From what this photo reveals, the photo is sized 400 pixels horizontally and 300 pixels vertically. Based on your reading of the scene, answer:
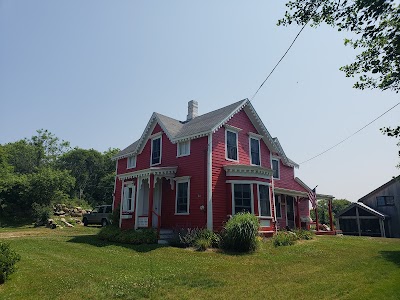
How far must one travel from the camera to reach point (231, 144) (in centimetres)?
1942

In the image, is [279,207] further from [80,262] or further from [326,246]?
[80,262]

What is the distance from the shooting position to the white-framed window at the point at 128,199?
20398mm

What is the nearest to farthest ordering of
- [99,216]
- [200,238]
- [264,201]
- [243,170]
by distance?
1. [200,238]
2. [243,170]
3. [264,201]
4. [99,216]

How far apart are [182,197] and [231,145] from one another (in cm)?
483

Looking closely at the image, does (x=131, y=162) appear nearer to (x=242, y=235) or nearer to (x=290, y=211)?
(x=242, y=235)

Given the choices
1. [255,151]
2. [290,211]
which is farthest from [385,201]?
[255,151]

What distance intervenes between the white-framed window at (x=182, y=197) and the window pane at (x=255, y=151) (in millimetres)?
5508

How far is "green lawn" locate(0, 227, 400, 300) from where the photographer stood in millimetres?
7371

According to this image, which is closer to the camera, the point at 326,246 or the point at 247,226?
the point at 247,226

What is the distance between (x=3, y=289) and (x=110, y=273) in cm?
292

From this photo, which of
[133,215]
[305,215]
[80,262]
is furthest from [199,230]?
[305,215]

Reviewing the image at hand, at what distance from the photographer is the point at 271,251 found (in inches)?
554

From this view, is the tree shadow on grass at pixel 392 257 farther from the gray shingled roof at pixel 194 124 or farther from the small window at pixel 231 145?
the gray shingled roof at pixel 194 124

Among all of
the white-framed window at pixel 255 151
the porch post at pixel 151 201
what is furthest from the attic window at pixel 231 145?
the porch post at pixel 151 201
